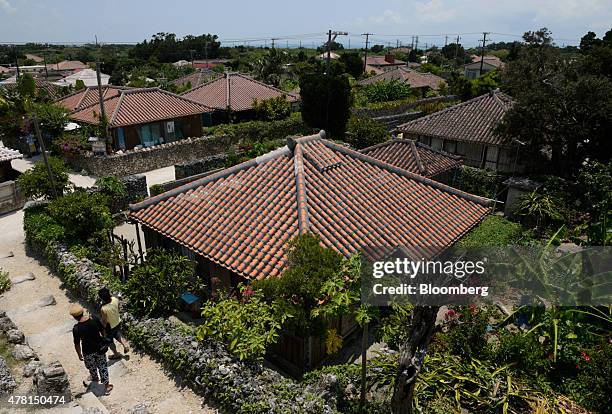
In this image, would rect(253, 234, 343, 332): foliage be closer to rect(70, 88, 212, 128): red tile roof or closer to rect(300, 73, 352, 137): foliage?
rect(70, 88, 212, 128): red tile roof

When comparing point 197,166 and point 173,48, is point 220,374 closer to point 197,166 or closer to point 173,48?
point 197,166

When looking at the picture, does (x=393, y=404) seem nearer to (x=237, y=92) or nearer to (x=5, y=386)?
(x=5, y=386)

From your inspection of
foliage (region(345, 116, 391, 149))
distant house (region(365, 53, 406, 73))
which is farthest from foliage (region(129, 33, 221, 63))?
foliage (region(345, 116, 391, 149))

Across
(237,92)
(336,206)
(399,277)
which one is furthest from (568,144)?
(237,92)

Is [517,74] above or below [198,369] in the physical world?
above

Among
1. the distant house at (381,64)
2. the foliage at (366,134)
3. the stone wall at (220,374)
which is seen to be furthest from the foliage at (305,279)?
the distant house at (381,64)

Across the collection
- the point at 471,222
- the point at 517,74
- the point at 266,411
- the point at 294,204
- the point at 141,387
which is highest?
the point at 517,74
